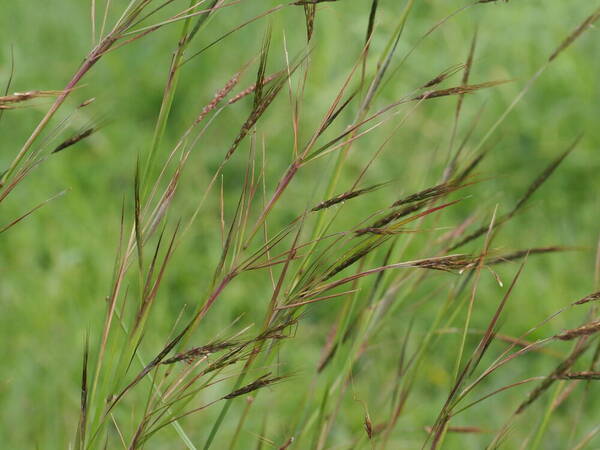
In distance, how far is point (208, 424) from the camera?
7.06 feet

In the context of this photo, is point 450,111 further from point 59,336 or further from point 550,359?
point 59,336

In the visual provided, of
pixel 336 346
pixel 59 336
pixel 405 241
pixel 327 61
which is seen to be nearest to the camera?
pixel 336 346

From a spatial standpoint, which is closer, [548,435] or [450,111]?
[548,435]

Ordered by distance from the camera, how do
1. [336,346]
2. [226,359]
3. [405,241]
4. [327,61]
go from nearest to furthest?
[226,359], [336,346], [405,241], [327,61]

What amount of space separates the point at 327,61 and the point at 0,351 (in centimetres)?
151

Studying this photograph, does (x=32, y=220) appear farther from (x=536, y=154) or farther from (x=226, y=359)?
(x=226, y=359)

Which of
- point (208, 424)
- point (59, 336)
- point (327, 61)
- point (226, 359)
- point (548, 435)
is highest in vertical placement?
point (226, 359)

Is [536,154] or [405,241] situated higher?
[405,241]

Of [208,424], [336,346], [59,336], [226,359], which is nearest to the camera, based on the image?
[226,359]

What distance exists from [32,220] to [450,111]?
→ 1382 mm

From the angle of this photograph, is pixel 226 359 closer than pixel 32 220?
Yes

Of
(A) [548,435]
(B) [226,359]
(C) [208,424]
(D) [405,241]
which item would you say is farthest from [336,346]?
(A) [548,435]

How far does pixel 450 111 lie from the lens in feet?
10.1

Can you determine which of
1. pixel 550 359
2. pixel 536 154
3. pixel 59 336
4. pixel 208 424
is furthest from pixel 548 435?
pixel 59 336
